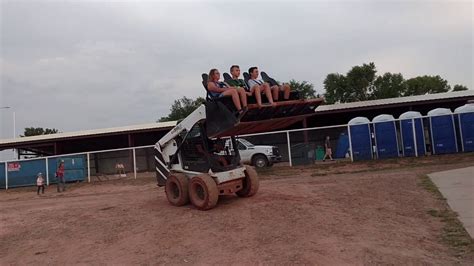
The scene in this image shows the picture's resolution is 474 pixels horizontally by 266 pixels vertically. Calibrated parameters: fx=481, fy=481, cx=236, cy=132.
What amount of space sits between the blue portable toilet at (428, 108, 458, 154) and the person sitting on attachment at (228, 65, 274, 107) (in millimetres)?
16096

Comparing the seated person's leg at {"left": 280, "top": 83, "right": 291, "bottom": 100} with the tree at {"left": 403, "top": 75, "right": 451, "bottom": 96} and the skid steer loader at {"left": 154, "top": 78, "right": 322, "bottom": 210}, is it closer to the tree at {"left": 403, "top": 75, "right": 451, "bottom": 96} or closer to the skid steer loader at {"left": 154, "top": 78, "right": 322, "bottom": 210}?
the skid steer loader at {"left": 154, "top": 78, "right": 322, "bottom": 210}

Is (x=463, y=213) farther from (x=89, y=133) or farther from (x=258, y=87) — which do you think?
(x=89, y=133)

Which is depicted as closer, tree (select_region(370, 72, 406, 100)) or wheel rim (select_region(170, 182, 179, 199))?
wheel rim (select_region(170, 182, 179, 199))

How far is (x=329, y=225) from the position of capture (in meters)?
9.00

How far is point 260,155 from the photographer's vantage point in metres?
25.0

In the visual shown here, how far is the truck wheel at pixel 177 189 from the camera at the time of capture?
444 inches

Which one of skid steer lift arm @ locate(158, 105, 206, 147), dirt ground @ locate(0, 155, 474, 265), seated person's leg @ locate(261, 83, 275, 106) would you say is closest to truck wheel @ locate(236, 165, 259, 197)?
dirt ground @ locate(0, 155, 474, 265)

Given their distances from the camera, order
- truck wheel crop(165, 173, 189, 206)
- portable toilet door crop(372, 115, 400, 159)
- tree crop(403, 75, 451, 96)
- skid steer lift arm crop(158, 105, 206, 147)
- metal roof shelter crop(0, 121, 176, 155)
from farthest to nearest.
A: tree crop(403, 75, 451, 96)
metal roof shelter crop(0, 121, 176, 155)
portable toilet door crop(372, 115, 400, 159)
truck wheel crop(165, 173, 189, 206)
skid steer lift arm crop(158, 105, 206, 147)

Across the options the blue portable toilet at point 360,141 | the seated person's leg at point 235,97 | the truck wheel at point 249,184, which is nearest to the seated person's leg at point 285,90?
the seated person's leg at point 235,97

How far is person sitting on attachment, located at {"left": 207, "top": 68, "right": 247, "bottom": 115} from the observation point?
9.49 metres

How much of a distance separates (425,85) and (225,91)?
62718mm

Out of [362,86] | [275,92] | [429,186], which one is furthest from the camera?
[362,86]

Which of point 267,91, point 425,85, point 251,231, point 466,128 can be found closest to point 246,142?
point 466,128

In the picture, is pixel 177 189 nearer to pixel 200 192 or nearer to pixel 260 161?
pixel 200 192
